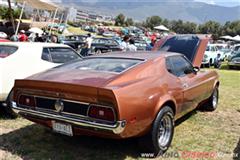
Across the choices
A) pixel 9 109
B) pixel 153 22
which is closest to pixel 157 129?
pixel 9 109

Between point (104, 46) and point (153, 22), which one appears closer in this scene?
point (104, 46)

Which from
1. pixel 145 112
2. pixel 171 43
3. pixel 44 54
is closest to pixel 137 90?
pixel 145 112

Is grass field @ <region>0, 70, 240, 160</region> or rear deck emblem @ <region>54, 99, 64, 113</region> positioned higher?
rear deck emblem @ <region>54, 99, 64, 113</region>

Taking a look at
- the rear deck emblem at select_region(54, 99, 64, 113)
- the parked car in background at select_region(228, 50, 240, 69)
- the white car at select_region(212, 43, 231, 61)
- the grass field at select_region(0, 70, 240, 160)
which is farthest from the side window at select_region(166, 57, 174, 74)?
the white car at select_region(212, 43, 231, 61)

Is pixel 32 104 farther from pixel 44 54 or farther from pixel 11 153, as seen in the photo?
pixel 44 54

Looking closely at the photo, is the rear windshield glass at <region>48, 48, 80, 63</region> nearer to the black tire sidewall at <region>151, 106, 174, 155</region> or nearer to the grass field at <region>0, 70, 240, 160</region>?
the grass field at <region>0, 70, 240, 160</region>

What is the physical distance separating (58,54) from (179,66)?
3.11 m

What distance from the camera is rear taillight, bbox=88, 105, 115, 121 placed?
4.21 metres

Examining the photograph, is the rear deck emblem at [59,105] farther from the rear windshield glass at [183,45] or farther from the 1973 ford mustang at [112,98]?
the rear windshield glass at [183,45]

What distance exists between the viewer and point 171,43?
459 inches

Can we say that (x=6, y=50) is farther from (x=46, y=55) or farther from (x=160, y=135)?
(x=160, y=135)

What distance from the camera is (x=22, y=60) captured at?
686 cm

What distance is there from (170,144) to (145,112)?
112cm

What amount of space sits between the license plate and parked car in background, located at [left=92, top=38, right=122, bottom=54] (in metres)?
19.6
